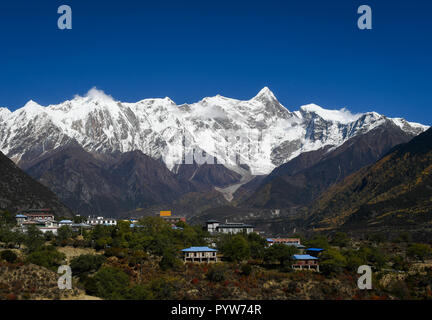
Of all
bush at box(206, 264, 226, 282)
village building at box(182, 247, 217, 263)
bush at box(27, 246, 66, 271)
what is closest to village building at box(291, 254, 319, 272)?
village building at box(182, 247, 217, 263)

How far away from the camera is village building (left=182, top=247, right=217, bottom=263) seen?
135000 mm

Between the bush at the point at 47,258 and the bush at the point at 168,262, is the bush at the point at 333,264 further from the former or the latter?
the bush at the point at 47,258

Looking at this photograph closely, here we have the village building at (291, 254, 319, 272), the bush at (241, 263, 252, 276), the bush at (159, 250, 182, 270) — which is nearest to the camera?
the bush at (241, 263, 252, 276)

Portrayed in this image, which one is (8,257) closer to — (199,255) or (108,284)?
(108,284)

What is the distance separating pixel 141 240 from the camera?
136m

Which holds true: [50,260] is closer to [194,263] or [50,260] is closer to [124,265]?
[124,265]

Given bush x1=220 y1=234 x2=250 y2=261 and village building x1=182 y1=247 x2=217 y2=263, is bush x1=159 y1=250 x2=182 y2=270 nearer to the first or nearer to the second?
village building x1=182 y1=247 x2=217 y2=263

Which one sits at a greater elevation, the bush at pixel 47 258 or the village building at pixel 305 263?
the bush at pixel 47 258

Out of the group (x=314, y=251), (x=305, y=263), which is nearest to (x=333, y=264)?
(x=305, y=263)

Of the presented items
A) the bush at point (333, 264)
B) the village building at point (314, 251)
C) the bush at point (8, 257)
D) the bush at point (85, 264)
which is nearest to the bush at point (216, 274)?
the bush at point (85, 264)

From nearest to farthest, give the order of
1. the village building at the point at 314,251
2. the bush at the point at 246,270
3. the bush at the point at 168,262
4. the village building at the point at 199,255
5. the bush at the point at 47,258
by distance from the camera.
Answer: the bush at the point at 47,258 → the bush at the point at 246,270 → the bush at the point at 168,262 → the village building at the point at 199,255 → the village building at the point at 314,251

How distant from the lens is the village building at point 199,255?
135000mm

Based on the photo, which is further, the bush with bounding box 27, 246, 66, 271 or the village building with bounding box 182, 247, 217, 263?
the village building with bounding box 182, 247, 217, 263
